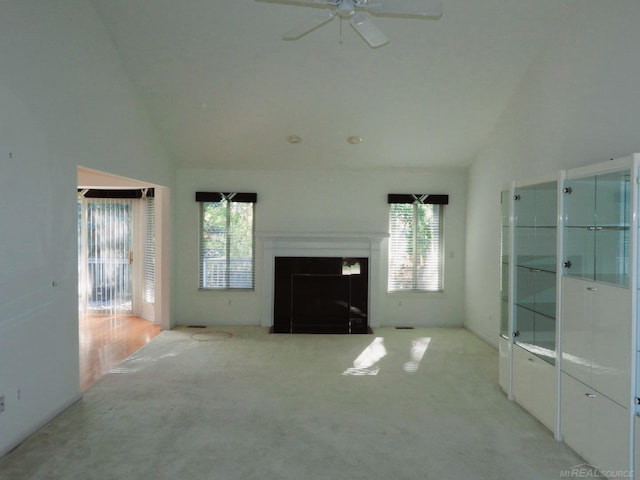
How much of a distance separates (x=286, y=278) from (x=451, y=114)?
344 cm

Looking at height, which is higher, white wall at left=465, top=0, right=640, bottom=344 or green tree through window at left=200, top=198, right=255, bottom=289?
white wall at left=465, top=0, right=640, bottom=344

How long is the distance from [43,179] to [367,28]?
2.83 metres

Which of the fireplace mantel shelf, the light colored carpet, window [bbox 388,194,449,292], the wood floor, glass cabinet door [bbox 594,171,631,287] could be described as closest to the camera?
glass cabinet door [bbox 594,171,631,287]

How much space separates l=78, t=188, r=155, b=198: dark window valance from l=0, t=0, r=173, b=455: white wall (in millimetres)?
3285

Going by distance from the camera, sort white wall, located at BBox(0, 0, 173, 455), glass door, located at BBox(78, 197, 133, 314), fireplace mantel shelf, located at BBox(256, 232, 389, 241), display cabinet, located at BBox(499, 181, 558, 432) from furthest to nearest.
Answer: glass door, located at BBox(78, 197, 133, 314)
fireplace mantel shelf, located at BBox(256, 232, 389, 241)
display cabinet, located at BBox(499, 181, 558, 432)
white wall, located at BBox(0, 0, 173, 455)

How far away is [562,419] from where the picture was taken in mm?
3688

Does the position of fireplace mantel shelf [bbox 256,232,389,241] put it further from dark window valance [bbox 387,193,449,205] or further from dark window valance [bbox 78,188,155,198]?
dark window valance [bbox 78,188,155,198]

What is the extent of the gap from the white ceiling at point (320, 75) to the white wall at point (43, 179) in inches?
29.6

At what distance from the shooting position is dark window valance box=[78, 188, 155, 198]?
818cm

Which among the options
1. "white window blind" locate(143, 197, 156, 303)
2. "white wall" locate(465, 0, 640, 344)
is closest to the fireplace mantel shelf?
"white wall" locate(465, 0, 640, 344)

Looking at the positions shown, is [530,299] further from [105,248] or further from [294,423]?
[105,248]

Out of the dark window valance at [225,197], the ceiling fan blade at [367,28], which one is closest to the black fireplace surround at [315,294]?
the dark window valance at [225,197]

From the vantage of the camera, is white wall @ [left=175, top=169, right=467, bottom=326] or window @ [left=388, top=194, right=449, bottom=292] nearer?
white wall @ [left=175, top=169, right=467, bottom=326]

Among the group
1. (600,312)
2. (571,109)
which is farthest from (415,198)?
(600,312)
